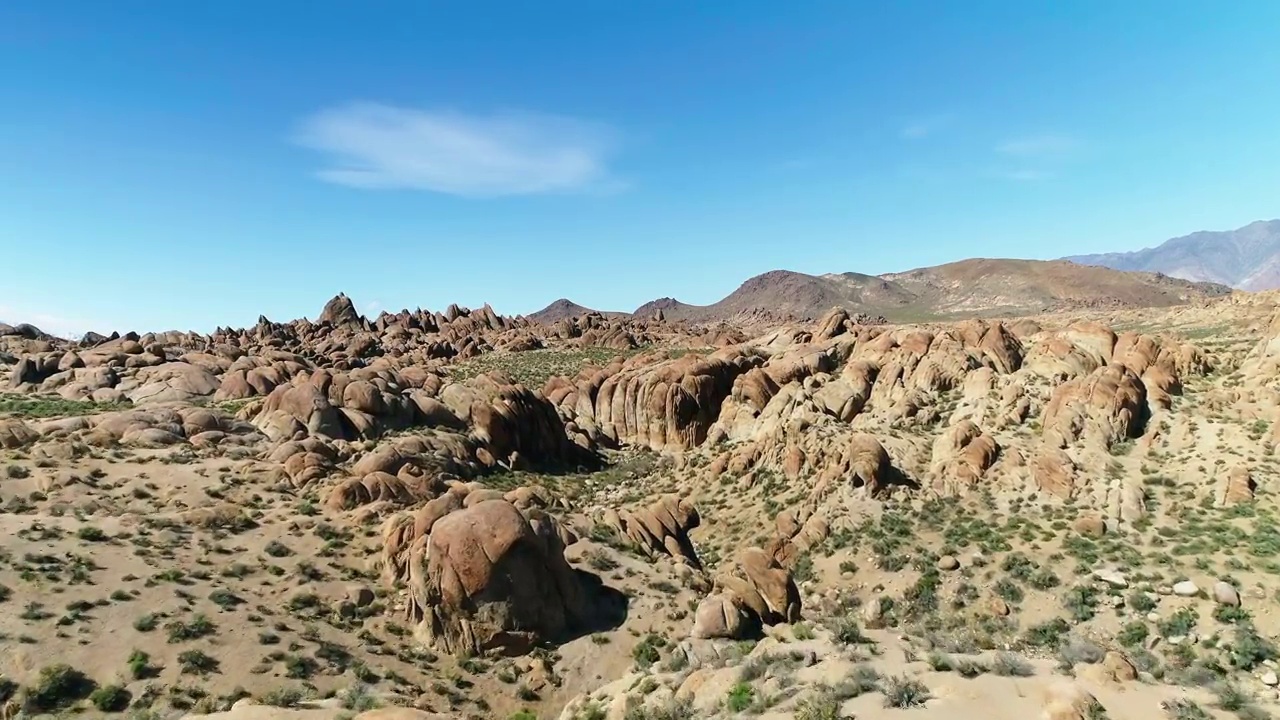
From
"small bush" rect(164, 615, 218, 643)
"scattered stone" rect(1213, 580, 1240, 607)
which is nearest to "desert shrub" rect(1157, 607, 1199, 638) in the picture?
"scattered stone" rect(1213, 580, 1240, 607)

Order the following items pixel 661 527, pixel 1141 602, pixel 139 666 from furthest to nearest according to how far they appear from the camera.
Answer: pixel 661 527
pixel 1141 602
pixel 139 666

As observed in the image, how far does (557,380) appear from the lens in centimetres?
8812

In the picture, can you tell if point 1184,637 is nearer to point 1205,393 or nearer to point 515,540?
point 1205,393

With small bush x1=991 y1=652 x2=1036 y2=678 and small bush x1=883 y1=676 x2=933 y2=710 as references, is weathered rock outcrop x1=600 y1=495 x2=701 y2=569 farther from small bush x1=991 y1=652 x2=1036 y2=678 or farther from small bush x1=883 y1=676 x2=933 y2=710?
small bush x1=883 y1=676 x2=933 y2=710

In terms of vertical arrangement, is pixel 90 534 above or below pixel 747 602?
above

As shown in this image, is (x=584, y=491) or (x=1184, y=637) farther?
(x=584, y=491)

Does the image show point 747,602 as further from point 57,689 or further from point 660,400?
point 660,400

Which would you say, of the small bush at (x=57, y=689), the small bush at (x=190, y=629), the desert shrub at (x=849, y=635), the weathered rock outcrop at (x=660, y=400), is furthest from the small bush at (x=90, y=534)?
the weathered rock outcrop at (x=660, y=400)

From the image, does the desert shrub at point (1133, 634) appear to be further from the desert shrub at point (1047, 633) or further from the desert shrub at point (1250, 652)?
the desert shrub at point (1250, 652)

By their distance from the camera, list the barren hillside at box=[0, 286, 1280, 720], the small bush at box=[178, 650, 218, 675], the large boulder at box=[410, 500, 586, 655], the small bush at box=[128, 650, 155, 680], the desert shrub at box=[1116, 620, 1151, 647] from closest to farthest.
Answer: the barren hillside at box=[0, 286, 1280, 720]
the small bush at box=[128, 650, 155, 680]
the small bush at box=[178, 650, 218, 675]
the desert shrub at box=[1116, 620, 1151, 647]
the large boulder at box=[410, 500, 586, 655]

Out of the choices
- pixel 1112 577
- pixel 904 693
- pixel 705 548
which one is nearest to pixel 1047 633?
pixel 1112 577

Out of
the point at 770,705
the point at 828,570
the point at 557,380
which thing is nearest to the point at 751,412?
the point at 828,570

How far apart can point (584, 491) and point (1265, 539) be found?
44.3m

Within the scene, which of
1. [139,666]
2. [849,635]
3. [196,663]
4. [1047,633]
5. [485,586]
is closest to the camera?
[139,666]
